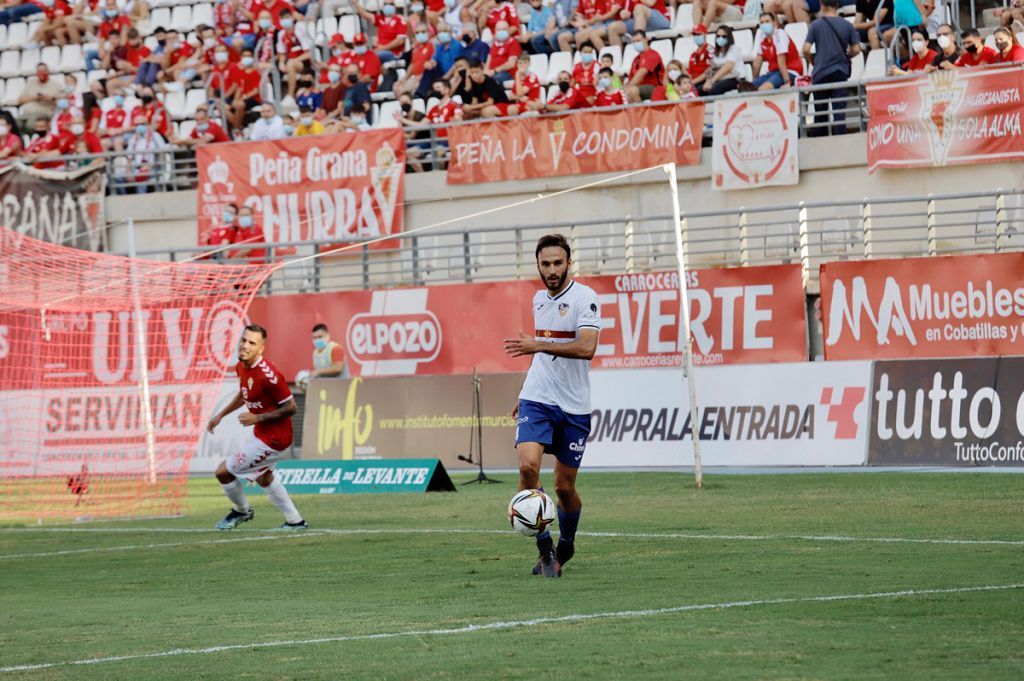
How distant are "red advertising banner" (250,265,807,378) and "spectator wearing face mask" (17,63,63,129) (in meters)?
10.6

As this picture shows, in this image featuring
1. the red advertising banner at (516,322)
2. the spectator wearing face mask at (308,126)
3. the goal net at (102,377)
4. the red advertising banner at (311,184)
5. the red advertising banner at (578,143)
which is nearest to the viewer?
the goal net at (102,377)

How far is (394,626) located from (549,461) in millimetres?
15198

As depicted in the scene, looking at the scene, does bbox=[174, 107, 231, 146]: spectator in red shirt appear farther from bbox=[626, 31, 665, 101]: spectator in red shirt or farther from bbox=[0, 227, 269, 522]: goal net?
bbox=[626, 31, 665, 101]: spectator in red shirt

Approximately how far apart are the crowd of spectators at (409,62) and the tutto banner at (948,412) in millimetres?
5623

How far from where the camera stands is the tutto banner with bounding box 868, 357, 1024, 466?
1997 centimetres

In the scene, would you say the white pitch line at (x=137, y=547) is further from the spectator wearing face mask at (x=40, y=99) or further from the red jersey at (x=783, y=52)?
A: the spectator wearing face mask at (x=40, y=99)

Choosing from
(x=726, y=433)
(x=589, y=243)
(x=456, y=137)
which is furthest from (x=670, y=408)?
(x=456, y=137)

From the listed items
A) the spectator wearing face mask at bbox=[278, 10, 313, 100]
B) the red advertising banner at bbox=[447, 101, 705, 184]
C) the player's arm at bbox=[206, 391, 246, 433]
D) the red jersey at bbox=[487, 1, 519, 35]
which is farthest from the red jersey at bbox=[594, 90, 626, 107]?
the player's arm at bbox=[206, 391, 246, 433]

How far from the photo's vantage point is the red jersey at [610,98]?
28531mm

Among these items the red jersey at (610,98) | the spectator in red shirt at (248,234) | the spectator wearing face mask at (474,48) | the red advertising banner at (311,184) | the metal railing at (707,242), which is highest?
the spectator wearing face mask at (474,48)

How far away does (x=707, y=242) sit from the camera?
27.4 m

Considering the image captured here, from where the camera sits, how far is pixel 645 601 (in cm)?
985

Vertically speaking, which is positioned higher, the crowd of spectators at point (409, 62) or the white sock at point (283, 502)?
the crowd of spectators at point (409, 62)

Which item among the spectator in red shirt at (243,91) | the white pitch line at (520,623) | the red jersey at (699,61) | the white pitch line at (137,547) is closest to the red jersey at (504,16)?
the red jersey at (699,61)
